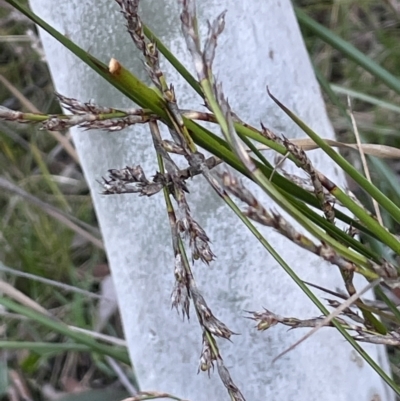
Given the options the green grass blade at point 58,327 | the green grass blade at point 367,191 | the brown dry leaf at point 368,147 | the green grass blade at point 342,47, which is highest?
the green grass blade at point 342,47

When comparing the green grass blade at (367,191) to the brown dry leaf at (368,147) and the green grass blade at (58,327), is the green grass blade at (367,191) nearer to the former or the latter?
the brown dry leaf at (368,147)

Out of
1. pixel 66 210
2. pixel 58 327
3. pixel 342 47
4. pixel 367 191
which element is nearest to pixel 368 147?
pixel 367 191

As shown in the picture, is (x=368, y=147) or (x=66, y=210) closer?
(x=368, y=147)

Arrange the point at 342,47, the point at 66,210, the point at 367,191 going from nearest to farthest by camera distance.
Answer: the point at 367,191 < the point at 342,47 < the point at 66,210

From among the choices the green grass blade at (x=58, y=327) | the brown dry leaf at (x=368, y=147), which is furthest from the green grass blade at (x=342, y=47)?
the green grass blade at (x=58, y=327)

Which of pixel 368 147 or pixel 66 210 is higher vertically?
pixel 66 210

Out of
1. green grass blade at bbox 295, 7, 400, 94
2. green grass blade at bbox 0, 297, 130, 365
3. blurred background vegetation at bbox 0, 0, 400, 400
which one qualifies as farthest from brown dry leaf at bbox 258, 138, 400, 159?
blurred background vegetation at bbox 0, 0, 400, 400

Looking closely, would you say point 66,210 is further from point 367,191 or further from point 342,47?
point 367,191

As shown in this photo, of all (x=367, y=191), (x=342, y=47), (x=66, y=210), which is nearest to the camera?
(x=367, y=191)

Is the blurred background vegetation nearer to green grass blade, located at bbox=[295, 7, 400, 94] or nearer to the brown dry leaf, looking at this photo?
green grass blade, located at bbox=[295, 7, 400, 94]

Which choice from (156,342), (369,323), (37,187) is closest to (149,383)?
(156,342)
